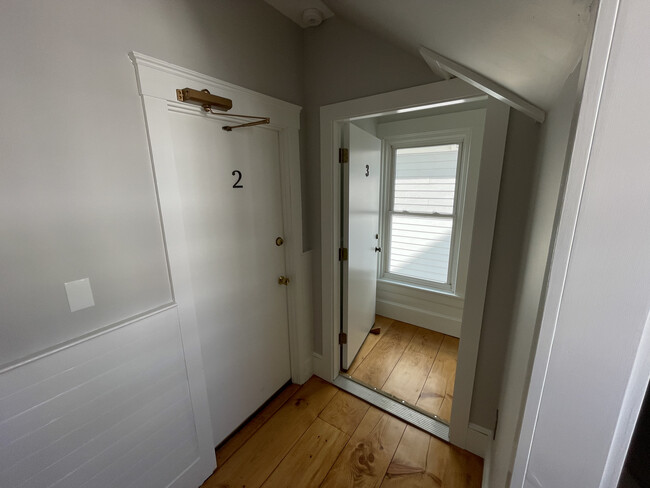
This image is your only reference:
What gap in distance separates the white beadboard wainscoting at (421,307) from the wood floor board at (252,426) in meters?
1.40

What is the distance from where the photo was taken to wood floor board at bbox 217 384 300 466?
4.96 feet

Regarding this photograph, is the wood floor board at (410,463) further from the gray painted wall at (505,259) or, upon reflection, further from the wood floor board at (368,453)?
the gray painted wall at (505,259)

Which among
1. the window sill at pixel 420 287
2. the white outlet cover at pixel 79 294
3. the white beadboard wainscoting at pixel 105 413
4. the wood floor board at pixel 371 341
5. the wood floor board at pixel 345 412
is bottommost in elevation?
the wood floor board at pixel 345 412

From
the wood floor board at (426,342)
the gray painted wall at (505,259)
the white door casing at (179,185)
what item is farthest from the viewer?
the wood floor board at (426,342)

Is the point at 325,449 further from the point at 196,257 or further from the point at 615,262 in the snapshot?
the point at 615,262

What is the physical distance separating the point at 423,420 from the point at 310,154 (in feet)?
6.38

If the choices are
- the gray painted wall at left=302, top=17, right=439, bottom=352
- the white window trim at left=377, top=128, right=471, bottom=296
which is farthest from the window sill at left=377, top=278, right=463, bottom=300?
the gray painted wall at left=302, top=17, right=439, bottom=352

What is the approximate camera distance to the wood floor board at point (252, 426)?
1511 millimetres

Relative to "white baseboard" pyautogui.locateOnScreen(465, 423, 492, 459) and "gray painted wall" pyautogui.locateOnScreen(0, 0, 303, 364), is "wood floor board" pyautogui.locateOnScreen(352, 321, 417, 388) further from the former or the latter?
"gray painted wall" pyautogui.locateOnScreen(0, 0, 303, 364)

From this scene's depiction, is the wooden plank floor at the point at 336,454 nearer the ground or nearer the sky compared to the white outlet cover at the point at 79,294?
nearer the ground

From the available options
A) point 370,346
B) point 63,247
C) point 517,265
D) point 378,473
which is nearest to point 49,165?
point 63,247

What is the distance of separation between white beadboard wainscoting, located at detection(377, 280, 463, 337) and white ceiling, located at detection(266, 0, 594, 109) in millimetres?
2152

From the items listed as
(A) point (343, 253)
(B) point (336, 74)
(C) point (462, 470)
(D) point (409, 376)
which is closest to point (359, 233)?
(A) point (343, 253)

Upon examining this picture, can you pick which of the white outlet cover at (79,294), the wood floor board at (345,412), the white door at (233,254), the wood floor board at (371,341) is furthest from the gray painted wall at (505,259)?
the white outlet cover at (79,294)
